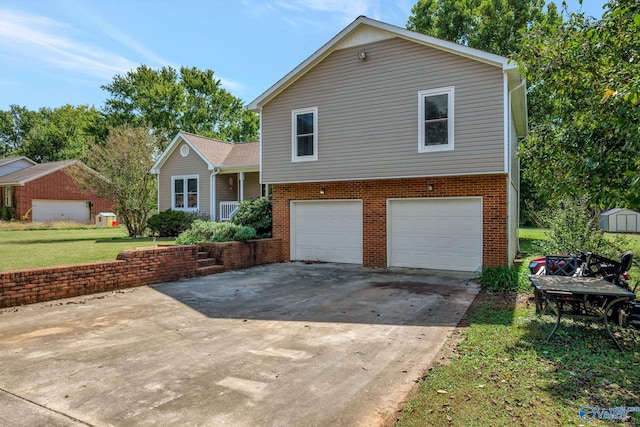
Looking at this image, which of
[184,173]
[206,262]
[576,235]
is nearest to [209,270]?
[206,262]

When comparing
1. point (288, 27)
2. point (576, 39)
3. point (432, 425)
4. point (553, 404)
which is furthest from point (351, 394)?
point (288, 27)

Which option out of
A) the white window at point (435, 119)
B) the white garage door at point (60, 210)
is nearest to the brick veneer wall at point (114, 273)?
the white window at point (435, 119)

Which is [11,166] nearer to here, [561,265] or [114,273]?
[114,273]

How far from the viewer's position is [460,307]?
7.04 meters

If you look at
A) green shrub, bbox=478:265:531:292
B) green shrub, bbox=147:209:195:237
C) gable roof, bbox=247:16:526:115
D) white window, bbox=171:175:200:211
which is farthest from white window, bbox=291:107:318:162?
white window, bbox=171:175:200:211

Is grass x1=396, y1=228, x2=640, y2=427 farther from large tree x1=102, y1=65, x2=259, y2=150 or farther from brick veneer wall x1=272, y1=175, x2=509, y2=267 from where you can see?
large tree x1=102, y1=65, x2=259, y2=150

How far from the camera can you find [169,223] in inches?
751

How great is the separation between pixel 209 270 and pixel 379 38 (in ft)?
26.9

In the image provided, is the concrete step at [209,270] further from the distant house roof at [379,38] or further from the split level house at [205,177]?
the split level house at [205,177]

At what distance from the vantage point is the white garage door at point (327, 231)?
12508 mm

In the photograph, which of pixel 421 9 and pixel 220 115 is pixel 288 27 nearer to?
pixel 421 9

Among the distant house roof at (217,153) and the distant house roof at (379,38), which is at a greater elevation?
the distant house roof at (379,38)

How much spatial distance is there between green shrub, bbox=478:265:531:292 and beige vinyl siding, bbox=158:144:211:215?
14404 mm

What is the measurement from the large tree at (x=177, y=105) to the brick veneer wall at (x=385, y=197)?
92.4ft
